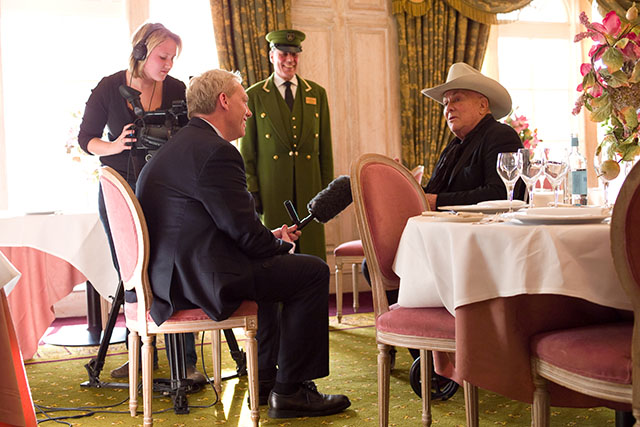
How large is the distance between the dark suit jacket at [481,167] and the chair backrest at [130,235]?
1316mm

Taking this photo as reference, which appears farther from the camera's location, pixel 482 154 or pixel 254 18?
pixel 254 18

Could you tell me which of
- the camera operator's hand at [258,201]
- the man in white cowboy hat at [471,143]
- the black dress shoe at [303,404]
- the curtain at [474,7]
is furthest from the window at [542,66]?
the black dress shoe at [303,404]

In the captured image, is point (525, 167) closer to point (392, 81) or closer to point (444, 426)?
point (444, 426)

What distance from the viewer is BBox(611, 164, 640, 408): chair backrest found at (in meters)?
1.34

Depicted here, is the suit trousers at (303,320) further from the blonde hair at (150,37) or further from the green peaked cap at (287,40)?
the green peaked cap at (287,40)

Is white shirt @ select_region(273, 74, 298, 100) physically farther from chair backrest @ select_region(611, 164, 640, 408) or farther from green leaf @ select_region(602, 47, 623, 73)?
chair backrest @ select_region(611, 164, 640, 408)

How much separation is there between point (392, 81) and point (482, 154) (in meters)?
2.55

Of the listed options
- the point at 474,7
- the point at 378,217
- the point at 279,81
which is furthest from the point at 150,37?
the point at 474,7

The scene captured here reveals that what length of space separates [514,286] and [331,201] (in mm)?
1062

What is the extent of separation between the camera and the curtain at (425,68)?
534 cm

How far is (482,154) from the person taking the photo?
2982 mm

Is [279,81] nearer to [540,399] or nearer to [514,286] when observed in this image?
[514,286]

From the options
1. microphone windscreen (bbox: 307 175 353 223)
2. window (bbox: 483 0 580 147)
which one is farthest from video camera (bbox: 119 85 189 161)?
window (bbox: 483 0 580 147)

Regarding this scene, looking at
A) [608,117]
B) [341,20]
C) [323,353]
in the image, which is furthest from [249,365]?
[341,20]
